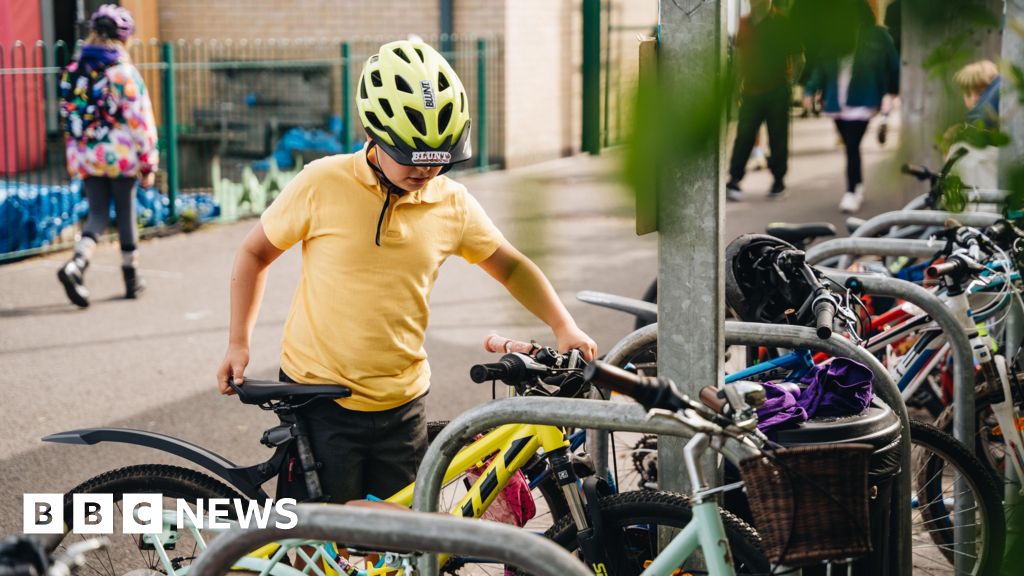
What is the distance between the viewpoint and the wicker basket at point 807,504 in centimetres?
220

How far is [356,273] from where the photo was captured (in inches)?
124

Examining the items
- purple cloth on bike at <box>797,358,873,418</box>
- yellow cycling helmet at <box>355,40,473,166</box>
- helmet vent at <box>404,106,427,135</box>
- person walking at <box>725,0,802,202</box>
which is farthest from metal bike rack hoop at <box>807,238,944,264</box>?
person walking at <box>725,0,802,202</box>

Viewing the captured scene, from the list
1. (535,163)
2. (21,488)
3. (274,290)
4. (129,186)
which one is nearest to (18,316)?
(129,186)

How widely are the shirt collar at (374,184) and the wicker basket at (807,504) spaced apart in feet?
4.24

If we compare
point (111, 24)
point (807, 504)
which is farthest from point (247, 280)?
point (111, 24)

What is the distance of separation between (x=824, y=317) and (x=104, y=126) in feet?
20.8

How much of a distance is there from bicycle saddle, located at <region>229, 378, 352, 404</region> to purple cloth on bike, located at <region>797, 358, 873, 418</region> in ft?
3.59

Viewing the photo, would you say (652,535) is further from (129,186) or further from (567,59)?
(129,186)

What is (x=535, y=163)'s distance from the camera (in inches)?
41.3

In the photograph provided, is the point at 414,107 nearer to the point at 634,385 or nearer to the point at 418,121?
the point at 418,121

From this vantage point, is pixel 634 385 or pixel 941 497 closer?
pixel 634 385

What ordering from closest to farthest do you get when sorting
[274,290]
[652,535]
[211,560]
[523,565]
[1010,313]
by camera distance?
[523,565] → [211,560] → [652,535] → [1010,313] → [274,290]

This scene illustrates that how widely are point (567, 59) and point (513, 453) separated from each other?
80.2 inches

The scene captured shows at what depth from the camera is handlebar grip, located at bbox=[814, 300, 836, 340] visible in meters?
3.10
